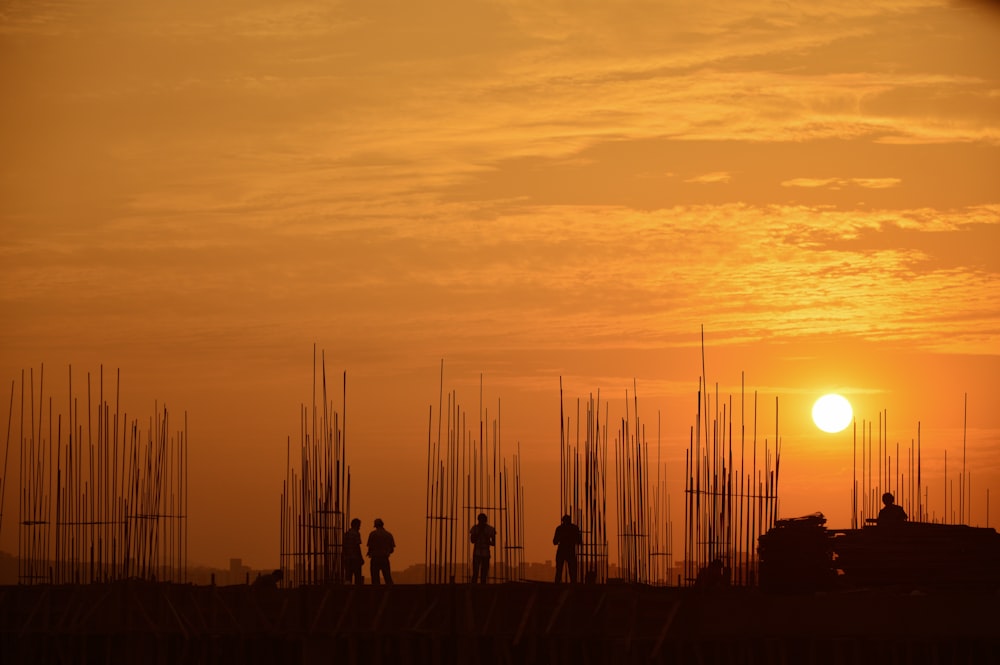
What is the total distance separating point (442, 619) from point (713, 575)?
4.52 meters

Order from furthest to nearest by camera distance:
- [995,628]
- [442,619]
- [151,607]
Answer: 1. [151,607]
2. [442,619]
3. [995,628]

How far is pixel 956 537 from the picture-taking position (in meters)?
20.7

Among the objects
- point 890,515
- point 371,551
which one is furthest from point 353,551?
point 890,515

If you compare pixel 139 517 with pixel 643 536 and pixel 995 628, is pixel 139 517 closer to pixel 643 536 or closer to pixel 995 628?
pixel 643 536

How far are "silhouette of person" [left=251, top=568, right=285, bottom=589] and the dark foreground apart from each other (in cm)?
50

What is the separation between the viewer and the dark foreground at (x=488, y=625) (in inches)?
771

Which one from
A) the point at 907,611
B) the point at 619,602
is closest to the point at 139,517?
the point at 619,602

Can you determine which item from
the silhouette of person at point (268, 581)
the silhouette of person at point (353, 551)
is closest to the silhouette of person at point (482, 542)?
the silhouette of person at point (353, 551)

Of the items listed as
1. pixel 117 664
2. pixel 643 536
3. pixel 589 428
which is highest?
pixel 589 428

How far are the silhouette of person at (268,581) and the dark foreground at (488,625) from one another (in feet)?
1.64

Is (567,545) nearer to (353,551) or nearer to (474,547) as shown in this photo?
(474,547)

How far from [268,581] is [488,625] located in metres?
4.39

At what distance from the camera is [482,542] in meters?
24.2

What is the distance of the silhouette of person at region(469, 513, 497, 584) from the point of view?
24141mm
